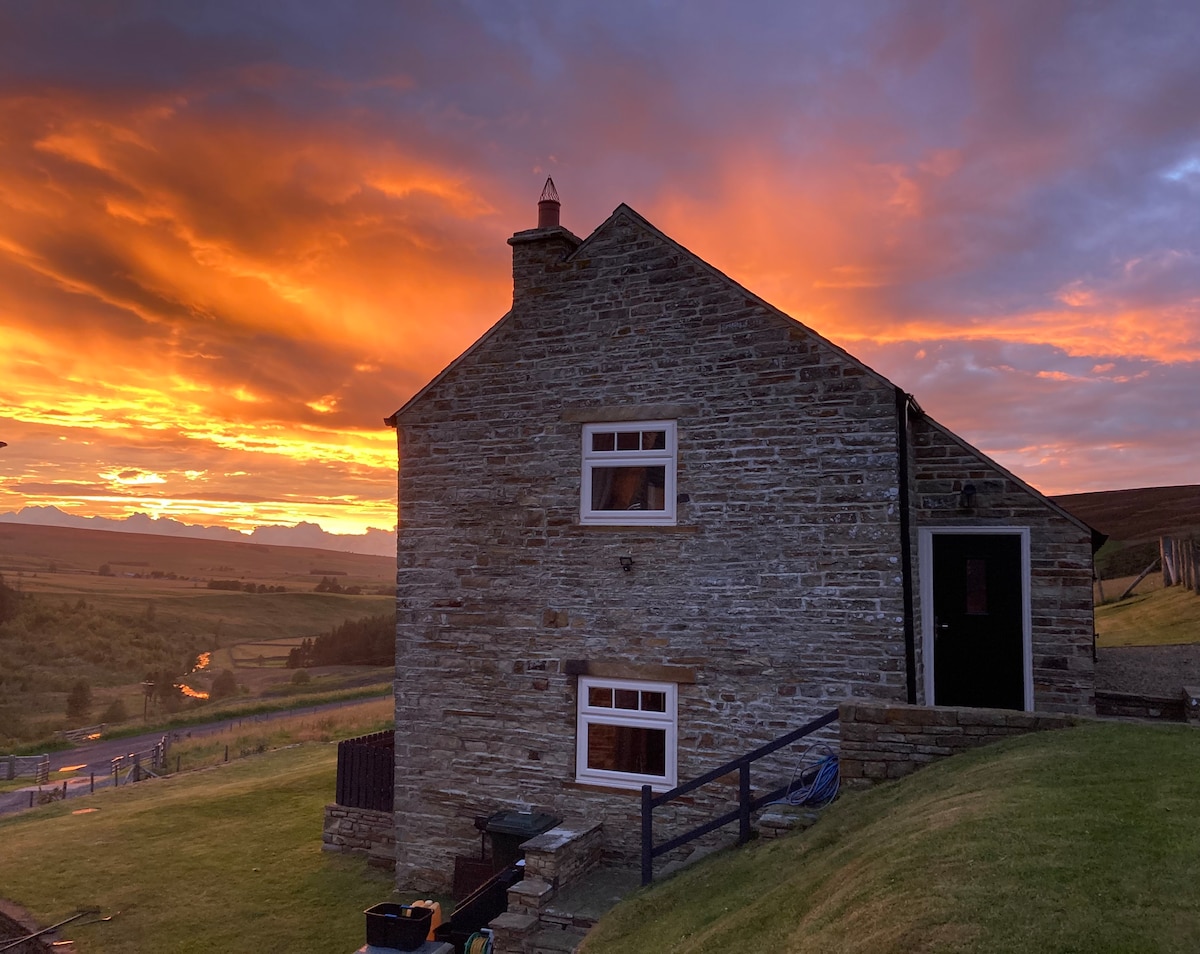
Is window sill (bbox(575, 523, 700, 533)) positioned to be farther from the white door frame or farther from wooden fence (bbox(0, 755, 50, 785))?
wooden fence (bbox(0, 755, 50, 785))

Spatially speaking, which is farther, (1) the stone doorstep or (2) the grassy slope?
(1) the stone doorstep

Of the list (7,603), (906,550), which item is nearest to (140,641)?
(7,603)

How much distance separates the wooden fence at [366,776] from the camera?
15828 millimetres

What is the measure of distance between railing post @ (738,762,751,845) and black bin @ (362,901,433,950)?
13.0 ft

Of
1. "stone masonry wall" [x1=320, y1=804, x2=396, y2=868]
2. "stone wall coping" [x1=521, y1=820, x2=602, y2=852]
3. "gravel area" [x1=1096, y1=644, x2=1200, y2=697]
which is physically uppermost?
"gravel area" [x1=1096, y1=644, x2=1200, y2=697]

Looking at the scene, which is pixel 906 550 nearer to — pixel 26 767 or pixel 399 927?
pixel 399 927

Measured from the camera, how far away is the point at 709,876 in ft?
31.3

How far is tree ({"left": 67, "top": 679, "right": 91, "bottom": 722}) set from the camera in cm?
5553

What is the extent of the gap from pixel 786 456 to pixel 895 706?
12.3 feet

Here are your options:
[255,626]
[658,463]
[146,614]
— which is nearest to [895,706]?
[658,463]

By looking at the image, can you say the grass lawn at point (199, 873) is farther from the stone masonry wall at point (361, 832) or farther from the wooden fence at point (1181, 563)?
the wooden fence at point (1181, 563)

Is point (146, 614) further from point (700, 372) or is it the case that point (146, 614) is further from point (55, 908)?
point (700, 372)

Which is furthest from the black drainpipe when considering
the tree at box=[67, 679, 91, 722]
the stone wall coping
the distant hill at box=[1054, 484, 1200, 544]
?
the tree at box=[67, 679, 91, 722]

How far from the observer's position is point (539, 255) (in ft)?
45.0
